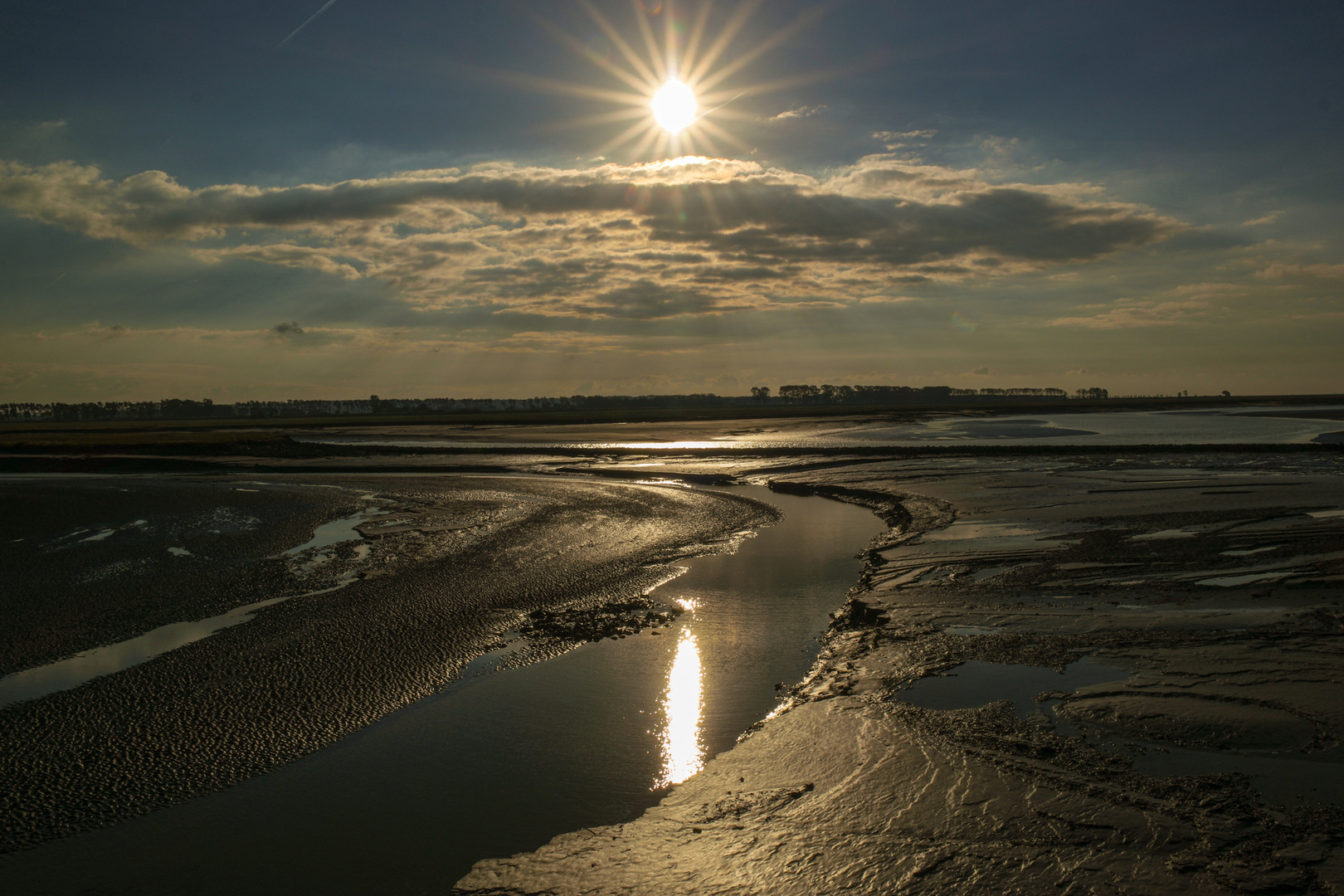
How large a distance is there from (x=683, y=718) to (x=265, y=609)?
7.55 metres

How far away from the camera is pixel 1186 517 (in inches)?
714

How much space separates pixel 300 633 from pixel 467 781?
17.2ft

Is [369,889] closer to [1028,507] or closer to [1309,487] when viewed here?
[1028,507]

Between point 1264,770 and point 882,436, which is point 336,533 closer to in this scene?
point 1264,770

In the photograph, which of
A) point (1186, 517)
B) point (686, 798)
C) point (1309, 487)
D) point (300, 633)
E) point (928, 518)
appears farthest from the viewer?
point (1309, 487)

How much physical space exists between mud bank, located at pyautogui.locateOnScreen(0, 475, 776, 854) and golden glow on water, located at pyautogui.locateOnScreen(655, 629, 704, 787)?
1.69m

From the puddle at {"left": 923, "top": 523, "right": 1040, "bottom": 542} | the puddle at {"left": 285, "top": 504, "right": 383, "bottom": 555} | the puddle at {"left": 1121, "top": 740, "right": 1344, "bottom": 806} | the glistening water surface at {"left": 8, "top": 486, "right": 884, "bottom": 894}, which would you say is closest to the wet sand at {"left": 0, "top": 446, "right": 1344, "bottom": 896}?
the puddle at {"left": 1121, "top": 740, "right": 1344, "bottom": 806}

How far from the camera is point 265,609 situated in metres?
12.1

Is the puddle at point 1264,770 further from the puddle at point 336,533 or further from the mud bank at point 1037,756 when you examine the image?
the puddle at point 336,533

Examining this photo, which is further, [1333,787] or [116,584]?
[116,584]

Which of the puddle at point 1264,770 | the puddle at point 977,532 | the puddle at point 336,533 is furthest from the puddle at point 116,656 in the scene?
the puddle at point 977,532

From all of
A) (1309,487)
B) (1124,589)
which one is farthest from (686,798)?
(1309,487)

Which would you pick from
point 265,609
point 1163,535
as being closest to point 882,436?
point 1163,535

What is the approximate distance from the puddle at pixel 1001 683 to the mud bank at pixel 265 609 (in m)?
4.40
